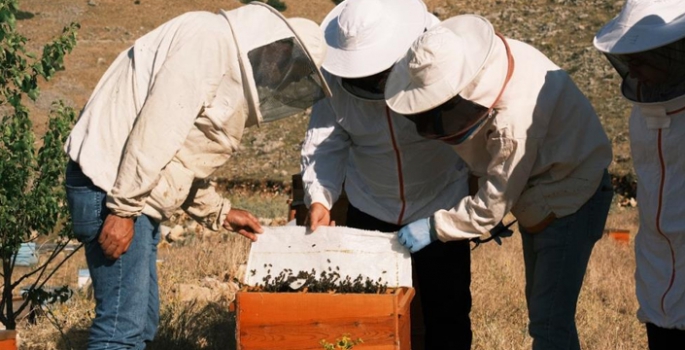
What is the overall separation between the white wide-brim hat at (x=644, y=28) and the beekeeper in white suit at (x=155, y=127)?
3.85 ft

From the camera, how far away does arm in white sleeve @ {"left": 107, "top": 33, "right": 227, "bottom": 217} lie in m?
3.80

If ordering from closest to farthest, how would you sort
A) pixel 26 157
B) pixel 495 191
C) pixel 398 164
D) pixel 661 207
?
pixel 661 207, pixel 495 191, pixel 398 164, pixel 26 157

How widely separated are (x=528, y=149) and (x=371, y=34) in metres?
1.04

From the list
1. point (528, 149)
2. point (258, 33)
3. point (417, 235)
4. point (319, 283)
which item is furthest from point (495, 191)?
point (258, 33)

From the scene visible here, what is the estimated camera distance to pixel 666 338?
13.5ft

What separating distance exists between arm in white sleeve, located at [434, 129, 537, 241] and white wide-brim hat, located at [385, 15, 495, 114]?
30 cm

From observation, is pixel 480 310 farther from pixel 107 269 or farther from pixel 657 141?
pixel 107 269

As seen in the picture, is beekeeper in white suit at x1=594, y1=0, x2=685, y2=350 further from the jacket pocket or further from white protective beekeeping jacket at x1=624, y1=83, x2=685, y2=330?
the jacket pocket

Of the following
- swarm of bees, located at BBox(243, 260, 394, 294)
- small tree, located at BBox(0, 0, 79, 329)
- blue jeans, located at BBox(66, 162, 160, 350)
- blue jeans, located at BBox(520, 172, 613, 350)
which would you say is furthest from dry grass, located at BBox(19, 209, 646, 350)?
blue jeans, located at BBox(66, 162, 160, 350)

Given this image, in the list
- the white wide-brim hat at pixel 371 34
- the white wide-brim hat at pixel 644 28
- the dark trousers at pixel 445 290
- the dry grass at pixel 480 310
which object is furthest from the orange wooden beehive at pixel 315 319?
the dry grass at pixel 480 310

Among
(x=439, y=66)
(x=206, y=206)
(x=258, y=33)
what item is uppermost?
(x=258, y=33)

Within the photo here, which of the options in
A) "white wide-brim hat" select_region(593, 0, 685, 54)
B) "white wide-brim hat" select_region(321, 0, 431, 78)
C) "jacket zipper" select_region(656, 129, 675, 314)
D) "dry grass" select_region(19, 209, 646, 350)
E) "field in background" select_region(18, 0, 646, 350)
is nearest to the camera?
"white wide-brim hat" select_region(593, 0, 685, 54)

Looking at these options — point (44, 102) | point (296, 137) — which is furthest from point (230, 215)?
point (44, 102)

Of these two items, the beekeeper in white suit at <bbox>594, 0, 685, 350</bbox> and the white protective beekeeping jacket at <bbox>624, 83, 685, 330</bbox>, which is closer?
the beekeeper in white suit at <bbox>594, 0, 685, 350</bbox>
